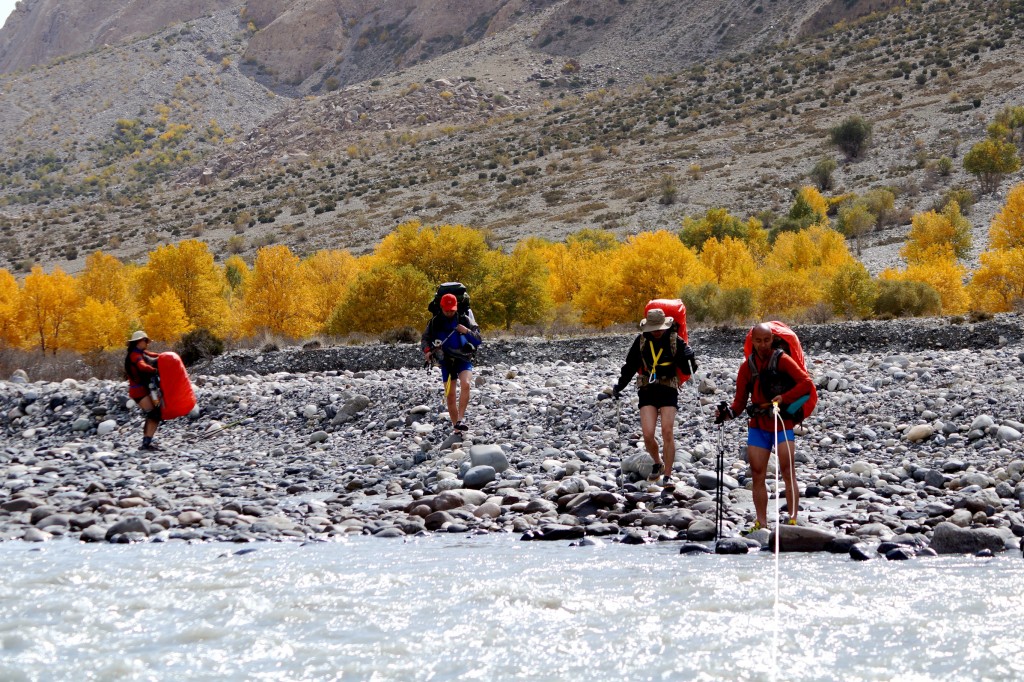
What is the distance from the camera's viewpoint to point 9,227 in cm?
9100

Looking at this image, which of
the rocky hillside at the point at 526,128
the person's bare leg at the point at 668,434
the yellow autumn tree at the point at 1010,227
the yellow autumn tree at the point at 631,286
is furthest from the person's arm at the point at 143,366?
the rocky hillside at the point at 526,128

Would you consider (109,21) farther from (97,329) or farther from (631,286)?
(631,286)

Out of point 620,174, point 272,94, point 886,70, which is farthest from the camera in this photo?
point 272,94

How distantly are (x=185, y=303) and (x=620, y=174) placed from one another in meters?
43.9

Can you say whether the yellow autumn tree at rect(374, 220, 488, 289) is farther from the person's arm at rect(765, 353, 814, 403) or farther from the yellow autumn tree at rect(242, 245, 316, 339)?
the person's arm at rect(765, 353, 814, 403)

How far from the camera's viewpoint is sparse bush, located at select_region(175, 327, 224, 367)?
32031 millimetres

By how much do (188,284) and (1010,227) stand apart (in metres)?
35.1

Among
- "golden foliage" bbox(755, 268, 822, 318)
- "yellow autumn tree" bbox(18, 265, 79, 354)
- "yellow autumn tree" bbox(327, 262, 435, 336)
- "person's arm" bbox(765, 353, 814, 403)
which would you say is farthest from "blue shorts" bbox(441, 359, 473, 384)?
"yellow autumn tree" bbox(18, 265, 79, 354)

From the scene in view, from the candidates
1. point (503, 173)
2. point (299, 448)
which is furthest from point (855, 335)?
point (503, 173)

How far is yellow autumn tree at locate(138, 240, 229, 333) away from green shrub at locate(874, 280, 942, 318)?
24600mm

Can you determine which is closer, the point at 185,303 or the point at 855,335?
the point at 855,335

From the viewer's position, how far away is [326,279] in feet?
141

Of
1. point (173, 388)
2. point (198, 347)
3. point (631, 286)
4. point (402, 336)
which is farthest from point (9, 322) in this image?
point (173, 388)

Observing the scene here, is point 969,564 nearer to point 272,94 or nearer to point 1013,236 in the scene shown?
point 1013,236
